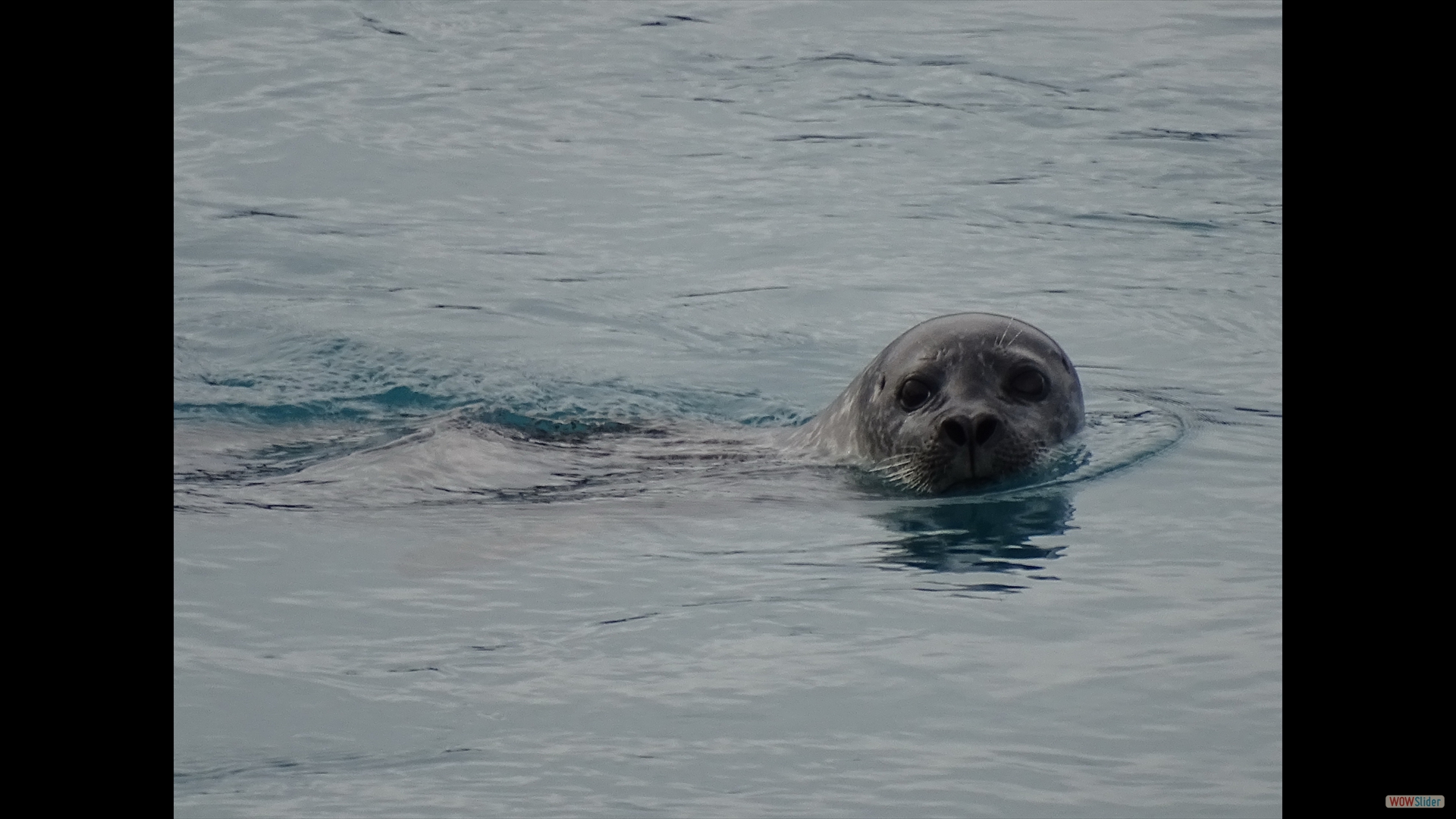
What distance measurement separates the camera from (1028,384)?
639 centimetres

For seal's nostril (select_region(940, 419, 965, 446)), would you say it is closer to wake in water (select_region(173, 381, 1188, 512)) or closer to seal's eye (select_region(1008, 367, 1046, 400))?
wake in water (select_region(173, 381, 1188, 512))

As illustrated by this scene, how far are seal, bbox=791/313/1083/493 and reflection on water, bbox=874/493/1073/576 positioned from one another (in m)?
0.17

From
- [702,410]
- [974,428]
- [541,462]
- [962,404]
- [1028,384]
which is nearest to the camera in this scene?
[974,428]

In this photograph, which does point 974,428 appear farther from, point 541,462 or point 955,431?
point 541,462

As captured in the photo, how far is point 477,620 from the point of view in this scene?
500cm

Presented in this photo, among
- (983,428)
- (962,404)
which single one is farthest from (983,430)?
(962,404)

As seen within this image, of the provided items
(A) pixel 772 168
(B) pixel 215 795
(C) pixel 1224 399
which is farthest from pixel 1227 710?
(A) pixel 772 168

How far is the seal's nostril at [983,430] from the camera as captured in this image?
20.1 ft

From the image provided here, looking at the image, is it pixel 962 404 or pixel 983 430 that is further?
pixel 962 404

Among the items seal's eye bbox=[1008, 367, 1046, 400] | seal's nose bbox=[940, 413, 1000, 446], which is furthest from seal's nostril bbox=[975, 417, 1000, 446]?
seal's eye bbox=[1008, 367, 1046, 400]

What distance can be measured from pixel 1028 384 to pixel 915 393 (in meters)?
0.38

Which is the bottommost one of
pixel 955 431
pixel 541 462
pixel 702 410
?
pixel 702 410

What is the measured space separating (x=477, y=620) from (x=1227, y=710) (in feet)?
6.38
